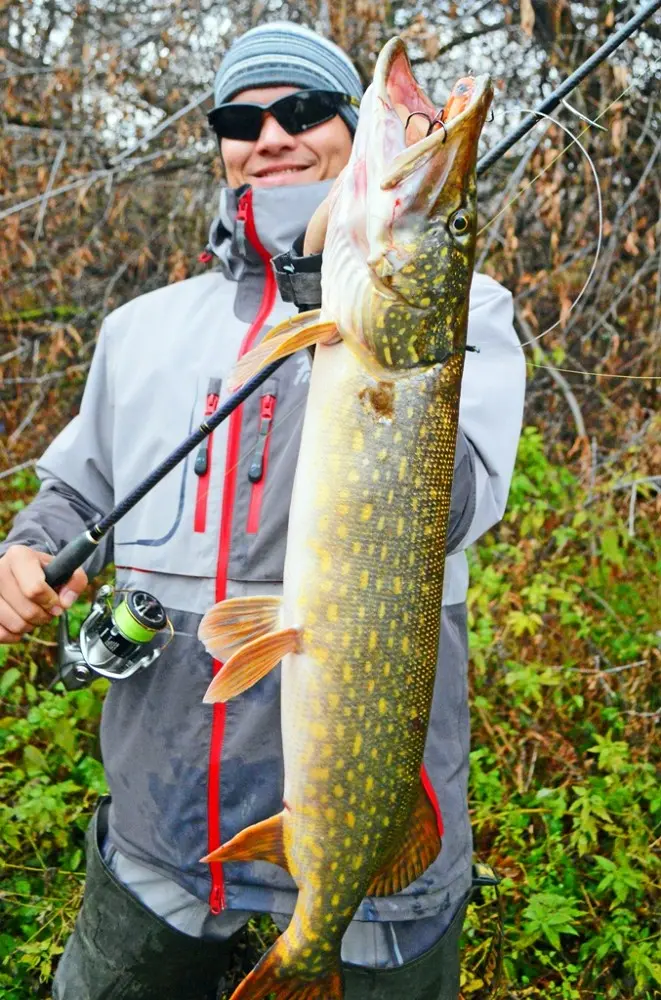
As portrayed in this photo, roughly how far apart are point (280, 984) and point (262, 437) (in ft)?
3.65

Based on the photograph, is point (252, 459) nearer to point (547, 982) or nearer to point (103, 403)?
point (103, 403)

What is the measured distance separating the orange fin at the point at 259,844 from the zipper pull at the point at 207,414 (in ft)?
2.58

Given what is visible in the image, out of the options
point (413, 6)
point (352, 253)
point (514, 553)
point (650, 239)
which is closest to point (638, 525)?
point (514, 553)

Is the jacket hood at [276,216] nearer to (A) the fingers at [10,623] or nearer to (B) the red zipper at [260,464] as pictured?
(B) the red zipper at [260,464]

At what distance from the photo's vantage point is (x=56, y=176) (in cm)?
463

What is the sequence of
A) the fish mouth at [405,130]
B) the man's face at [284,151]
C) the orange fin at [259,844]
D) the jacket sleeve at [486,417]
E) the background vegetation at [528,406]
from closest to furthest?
the fish mouth at [405,130] → the orange fin at [259,844] → the jacket sleeve at [486,417] → the man's face at [284,151] → the background vegetation at [528,406]

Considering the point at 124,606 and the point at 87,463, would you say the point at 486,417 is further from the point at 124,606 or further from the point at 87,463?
the point at 87,463

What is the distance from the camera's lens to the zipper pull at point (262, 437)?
78.7 inches

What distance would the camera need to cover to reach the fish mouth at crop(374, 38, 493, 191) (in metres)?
1.40

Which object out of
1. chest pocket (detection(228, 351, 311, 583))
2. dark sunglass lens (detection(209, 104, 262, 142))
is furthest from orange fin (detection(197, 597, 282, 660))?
dark sunglass lens (detection(209, 104, 262, 142))

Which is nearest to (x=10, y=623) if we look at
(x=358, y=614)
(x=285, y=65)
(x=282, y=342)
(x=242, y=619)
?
(x=242, y=619)

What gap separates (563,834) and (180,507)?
2.10 m

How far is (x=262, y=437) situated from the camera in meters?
2.02

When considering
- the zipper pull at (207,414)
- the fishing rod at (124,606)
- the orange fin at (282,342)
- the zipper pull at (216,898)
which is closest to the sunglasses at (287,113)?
the fishing rod at (124,606)
